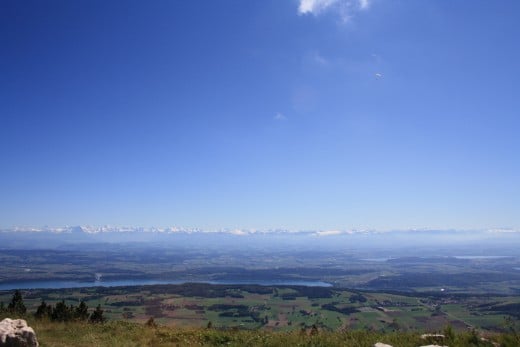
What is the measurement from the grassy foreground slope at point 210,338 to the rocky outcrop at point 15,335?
2138 mm

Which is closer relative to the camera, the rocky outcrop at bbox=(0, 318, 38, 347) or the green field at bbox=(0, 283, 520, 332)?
the rocky outcrop at bbox=(0, 318, 38, 347)

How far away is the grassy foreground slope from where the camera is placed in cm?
1124

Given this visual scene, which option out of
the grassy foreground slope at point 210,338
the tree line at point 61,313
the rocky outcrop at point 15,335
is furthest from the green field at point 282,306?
the rocky outcrop at point 15,335

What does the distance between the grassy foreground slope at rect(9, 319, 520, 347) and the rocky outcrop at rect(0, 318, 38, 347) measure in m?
2.14

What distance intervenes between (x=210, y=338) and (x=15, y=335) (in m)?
6.49

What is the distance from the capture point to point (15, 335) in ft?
33.8

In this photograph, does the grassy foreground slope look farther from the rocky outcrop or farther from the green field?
the green field

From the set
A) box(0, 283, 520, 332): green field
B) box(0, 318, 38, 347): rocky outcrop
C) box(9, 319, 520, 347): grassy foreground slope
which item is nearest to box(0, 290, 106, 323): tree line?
box(9, 319, 520, 347): grassy foreground slope

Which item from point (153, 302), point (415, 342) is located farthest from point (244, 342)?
point (153, 302)

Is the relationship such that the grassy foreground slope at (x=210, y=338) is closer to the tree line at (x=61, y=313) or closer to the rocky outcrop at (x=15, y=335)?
the rocky outcrop at (x=15, y=335)

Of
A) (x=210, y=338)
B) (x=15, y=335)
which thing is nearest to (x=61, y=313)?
(x=210, y=338)

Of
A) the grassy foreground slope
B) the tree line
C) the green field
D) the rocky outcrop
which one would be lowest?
the green field

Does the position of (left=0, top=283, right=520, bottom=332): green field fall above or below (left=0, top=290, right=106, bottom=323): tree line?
below

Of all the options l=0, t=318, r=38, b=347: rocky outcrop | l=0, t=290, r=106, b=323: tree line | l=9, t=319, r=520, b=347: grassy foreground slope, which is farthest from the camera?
l=0, t=290, r=106, b=323: tree line
